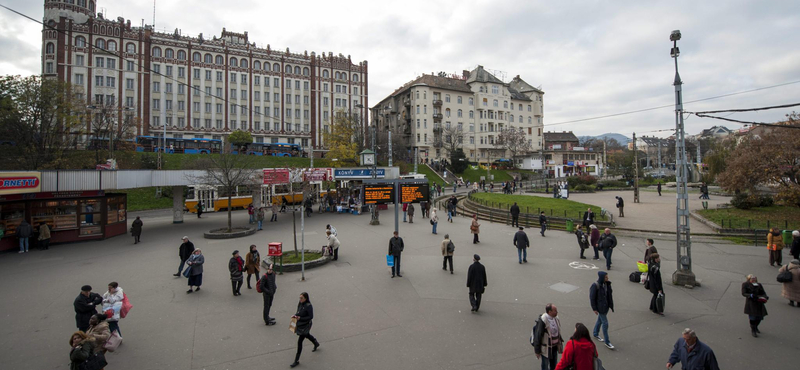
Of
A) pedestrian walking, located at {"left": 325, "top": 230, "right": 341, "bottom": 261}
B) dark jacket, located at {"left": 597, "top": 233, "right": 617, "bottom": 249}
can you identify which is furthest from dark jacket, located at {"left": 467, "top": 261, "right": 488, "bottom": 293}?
pedestrian walking, located at {"left": 325, "top": 230, "right": 341, "bottom": 261}

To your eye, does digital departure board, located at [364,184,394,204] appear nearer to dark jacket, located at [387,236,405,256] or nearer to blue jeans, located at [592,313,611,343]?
dark jacket, located at [387,236,405,256]

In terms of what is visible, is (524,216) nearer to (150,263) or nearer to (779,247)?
(779,247)

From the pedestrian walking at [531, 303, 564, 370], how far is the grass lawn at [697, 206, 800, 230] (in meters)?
19.4

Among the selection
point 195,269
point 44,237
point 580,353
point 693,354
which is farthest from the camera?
point 44,237

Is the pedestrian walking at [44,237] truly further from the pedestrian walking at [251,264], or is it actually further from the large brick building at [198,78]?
the large brick building at [198,78]

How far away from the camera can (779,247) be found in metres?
12.4

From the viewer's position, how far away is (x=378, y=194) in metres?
15.2

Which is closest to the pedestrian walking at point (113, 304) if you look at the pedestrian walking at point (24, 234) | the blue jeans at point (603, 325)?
the blue jeans at point (603, 325)

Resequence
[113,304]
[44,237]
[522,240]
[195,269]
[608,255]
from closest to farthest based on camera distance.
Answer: [113,304] < [195,269] < [608,255] < [522,240] < [44,237]

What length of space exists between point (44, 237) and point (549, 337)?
21495 millimetres

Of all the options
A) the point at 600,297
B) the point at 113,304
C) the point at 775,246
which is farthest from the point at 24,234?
the point at 775,246

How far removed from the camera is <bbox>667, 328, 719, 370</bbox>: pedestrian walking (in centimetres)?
486

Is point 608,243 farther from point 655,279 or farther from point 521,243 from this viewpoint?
point 655,279

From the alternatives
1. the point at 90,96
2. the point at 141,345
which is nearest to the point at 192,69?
the point at 90,96
